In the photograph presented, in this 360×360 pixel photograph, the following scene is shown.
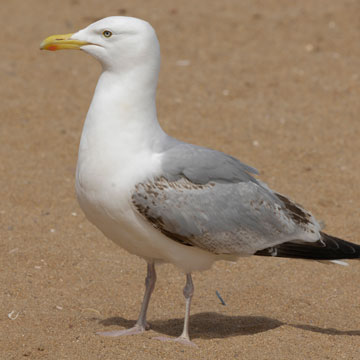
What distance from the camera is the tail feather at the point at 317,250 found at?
5.31 m

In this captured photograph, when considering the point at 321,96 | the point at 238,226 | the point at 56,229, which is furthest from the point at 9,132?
the point at 238,226

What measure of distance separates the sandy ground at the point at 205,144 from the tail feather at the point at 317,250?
515 millimetres

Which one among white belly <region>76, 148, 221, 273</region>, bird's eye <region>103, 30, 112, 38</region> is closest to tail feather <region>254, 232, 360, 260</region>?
white belly <region>76, 148, 221, 273</region>

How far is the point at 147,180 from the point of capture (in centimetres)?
477

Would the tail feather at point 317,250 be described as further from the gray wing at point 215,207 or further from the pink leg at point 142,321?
the pink leg at point 142,321

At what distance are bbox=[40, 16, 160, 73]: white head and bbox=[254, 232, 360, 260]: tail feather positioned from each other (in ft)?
4.64

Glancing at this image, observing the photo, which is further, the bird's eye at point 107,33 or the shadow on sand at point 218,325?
the shadow on sand at point 218,325

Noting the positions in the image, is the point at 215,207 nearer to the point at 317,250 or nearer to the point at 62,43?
the point at 317,250

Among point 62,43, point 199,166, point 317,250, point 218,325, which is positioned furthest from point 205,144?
point 62,43

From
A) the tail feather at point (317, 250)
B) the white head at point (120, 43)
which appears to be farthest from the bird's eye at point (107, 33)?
the tail feather at point (317, 250)

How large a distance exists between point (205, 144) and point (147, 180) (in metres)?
4.37

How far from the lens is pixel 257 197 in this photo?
530 cm

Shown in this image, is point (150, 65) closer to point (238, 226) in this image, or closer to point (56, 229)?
point (238, 226)

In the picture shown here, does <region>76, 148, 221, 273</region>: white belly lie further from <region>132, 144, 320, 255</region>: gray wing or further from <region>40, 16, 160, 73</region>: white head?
<region>40, 16, 160, 73</region>: white head
